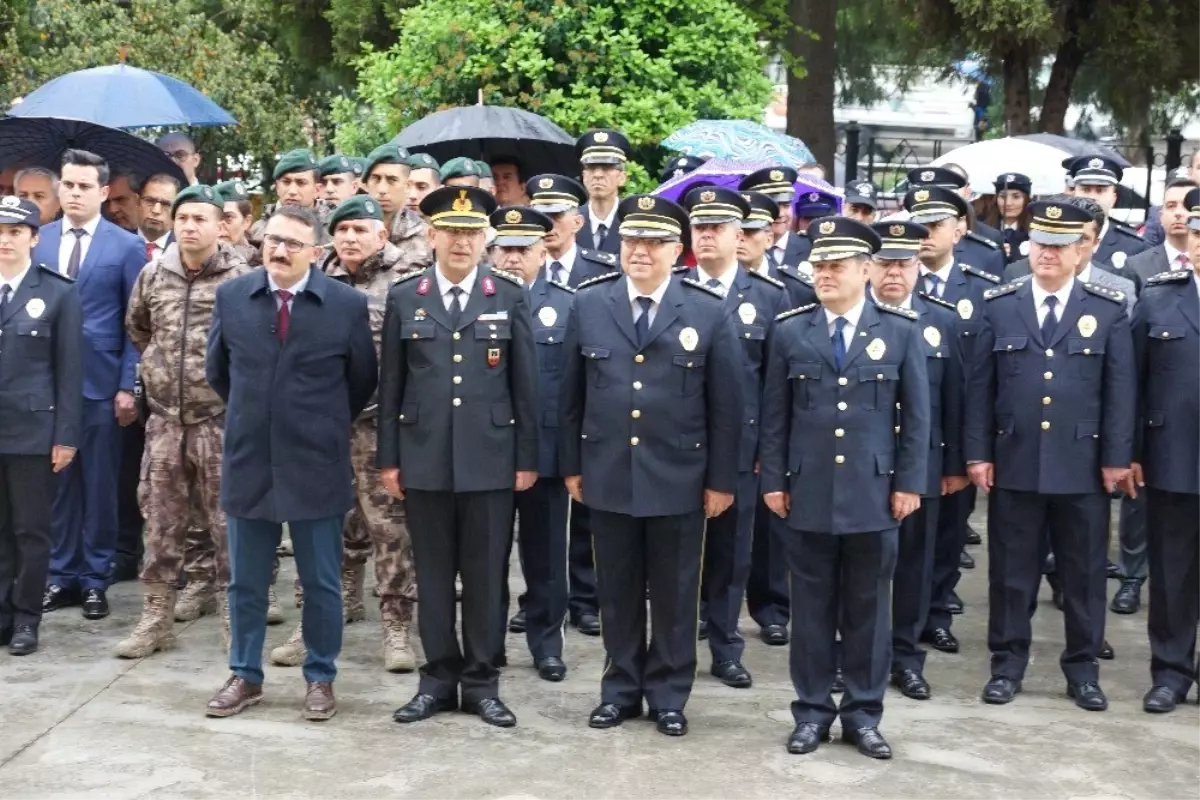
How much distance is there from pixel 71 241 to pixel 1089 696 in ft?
17.4

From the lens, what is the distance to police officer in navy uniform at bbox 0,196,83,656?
8.20m

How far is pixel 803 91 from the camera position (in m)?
20.1

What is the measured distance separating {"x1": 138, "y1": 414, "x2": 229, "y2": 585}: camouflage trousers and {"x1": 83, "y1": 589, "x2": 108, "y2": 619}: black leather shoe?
80cm

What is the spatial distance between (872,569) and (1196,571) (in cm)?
168

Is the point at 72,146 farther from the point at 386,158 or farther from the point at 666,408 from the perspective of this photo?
the point at 666,408

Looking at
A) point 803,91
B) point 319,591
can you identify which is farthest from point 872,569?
point 803,91

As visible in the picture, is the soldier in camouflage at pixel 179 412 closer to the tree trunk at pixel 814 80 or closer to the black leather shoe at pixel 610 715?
the black leather shoe at pixel 610 715

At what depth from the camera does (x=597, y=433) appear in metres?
7.19

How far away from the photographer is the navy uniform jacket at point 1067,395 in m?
7.58

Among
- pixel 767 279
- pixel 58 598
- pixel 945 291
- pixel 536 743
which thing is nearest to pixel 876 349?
pixel 767 279

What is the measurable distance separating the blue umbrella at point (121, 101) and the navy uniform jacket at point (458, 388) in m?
4.14

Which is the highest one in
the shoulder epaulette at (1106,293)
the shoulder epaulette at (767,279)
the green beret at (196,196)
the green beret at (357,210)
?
the green beret at (196,196)

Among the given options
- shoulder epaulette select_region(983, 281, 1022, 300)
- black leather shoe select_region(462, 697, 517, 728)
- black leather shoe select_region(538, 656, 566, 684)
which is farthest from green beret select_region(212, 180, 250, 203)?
shoulder epaulette select_region(983, 281, 1022, 300)

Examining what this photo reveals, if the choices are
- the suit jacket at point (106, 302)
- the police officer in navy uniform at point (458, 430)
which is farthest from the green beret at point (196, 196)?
the police officer in navy uniform at point (458, 430)
